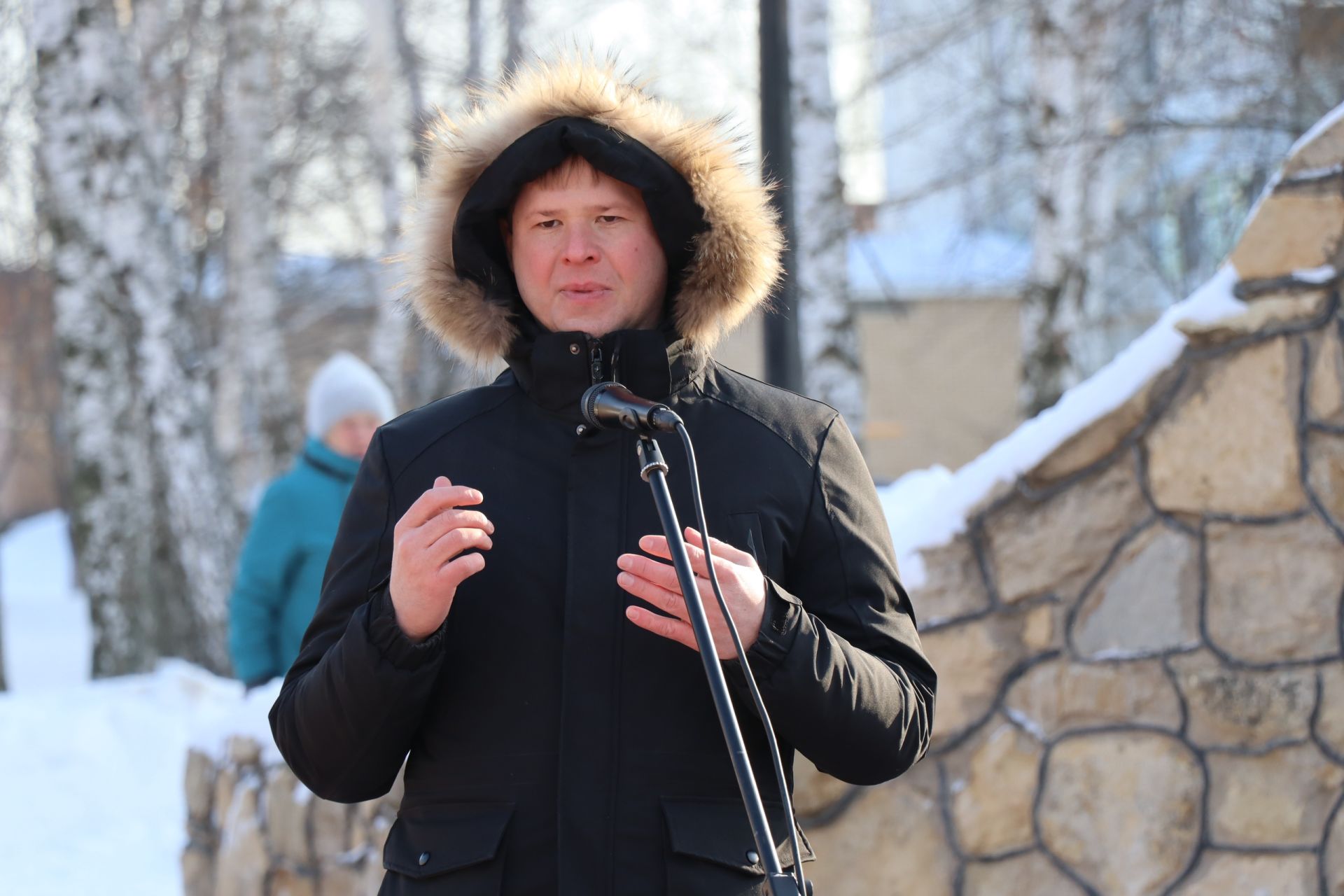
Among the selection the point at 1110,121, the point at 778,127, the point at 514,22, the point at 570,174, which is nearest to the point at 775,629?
the point at 570,174

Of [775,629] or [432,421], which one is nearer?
[775,629]

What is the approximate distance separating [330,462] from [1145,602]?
255cm

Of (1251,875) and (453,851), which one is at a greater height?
(453,851)

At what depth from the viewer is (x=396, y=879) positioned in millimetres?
1917

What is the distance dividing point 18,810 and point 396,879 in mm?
4997

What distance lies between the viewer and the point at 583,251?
203 centimetres

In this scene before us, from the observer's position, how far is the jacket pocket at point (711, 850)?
181 centimetres

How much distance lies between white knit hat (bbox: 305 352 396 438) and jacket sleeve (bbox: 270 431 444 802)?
280cm

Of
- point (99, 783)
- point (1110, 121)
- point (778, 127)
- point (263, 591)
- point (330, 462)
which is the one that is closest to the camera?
point (263, 591)

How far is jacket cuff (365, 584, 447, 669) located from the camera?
1.78 metres

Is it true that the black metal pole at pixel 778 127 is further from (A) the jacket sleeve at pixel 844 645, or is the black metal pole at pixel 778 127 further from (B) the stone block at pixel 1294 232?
(A) the jacket sleeve at pixel 844 645

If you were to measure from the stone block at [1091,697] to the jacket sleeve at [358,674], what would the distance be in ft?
6.21

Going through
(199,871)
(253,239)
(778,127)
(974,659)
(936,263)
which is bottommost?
(199,871)

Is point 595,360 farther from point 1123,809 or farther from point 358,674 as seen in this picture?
point 1123,809
